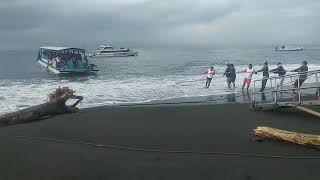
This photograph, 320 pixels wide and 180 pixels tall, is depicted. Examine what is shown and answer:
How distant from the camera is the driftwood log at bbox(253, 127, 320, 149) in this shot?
9547mm

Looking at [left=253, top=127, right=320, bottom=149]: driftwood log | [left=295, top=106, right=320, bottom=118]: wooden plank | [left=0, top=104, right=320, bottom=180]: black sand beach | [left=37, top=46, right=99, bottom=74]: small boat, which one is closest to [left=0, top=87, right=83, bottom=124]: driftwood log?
[left=0, top=104, right=320, bottom=180]: black sand beach

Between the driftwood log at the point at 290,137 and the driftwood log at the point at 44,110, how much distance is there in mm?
7429

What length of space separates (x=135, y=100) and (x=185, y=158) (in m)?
11.7

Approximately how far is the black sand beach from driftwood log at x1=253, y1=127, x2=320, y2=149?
0.13 meters

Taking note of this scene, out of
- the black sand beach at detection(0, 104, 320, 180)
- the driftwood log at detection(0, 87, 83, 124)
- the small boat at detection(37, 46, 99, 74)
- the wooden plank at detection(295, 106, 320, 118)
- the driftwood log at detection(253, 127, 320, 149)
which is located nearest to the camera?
the black sand beach at detection(0, 104, 320, 180)

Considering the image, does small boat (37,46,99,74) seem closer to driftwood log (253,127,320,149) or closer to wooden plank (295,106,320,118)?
wooden plank (295,106,320,118)

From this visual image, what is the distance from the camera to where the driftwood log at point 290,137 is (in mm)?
9547

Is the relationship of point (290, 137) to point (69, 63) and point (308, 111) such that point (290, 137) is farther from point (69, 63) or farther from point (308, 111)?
point (69, 63)

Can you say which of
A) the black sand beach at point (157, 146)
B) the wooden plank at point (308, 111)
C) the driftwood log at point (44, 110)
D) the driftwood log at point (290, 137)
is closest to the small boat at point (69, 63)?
the driftwood log at point (44, 110)

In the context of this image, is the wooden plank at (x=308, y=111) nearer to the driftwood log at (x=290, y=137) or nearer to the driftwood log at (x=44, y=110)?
the driftwood log at (x=290, y=137)

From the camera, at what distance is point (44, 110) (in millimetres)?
15102

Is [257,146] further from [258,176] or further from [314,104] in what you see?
[314,104]

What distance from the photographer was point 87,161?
30.5ft

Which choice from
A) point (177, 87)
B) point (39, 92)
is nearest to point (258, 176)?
A: point (177, 87)
